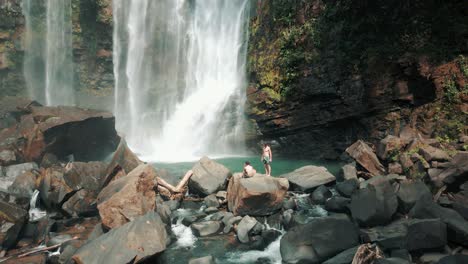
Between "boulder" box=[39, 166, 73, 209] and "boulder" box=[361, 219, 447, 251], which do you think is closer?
"boulder" box=[361, 219, 447, 251]

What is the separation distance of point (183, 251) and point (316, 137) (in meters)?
14.1

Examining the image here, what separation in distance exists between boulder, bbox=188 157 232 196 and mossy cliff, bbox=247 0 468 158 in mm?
9386

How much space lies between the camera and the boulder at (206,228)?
9789 millimetres

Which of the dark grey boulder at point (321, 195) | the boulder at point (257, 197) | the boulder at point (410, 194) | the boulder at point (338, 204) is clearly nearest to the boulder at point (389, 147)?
the dark grey boulder at point (321, 195)

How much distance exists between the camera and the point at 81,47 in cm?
3147

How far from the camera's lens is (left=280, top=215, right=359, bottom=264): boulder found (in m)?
7.59

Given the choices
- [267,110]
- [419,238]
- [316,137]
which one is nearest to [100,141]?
[267,110]

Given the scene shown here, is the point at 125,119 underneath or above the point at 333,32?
underneath


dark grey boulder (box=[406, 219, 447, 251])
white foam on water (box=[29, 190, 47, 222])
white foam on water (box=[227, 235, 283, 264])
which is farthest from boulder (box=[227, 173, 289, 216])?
white foam on water (box=[29, 190, 47, 222])

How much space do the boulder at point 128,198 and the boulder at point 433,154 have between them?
9.77 m

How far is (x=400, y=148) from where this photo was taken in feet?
44.0

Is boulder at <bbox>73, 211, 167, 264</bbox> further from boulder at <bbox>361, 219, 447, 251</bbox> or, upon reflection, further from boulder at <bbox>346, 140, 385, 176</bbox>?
boulder at <bbox>346, 140, 385, 176</bbox>

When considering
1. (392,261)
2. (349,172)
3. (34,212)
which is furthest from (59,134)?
(392,261)

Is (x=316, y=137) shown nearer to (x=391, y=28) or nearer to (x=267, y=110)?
(x=267, y=110)
